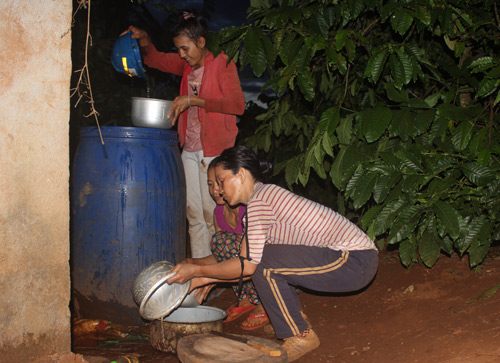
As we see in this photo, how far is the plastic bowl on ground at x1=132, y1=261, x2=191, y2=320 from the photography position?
7.51 feet

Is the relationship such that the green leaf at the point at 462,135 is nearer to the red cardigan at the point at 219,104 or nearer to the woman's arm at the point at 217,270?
the woman's arm at the point at 217,270

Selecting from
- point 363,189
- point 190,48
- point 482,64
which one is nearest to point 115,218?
point 190,48

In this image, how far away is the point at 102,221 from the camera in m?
3.02

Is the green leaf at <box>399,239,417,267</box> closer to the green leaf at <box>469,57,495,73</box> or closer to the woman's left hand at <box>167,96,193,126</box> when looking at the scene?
the green leaf at <box>469,57,495,73</box>

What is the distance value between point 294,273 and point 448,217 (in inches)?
29.1

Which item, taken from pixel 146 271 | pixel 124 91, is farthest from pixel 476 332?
pixel 124 91

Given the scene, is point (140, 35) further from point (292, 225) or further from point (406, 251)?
point (406, 251)

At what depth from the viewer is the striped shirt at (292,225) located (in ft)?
7.24

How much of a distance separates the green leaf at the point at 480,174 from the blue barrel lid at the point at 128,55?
7.19 feet

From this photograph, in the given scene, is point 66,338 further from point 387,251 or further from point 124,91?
point 124,91

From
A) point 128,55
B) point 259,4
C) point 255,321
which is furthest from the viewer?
point 128,55

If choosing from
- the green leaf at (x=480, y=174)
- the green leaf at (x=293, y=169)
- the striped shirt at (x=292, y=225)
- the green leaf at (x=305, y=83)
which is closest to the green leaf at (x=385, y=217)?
the striped shirt at (x=292, y=225)

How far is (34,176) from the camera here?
174cm

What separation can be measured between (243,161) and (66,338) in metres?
1.07
